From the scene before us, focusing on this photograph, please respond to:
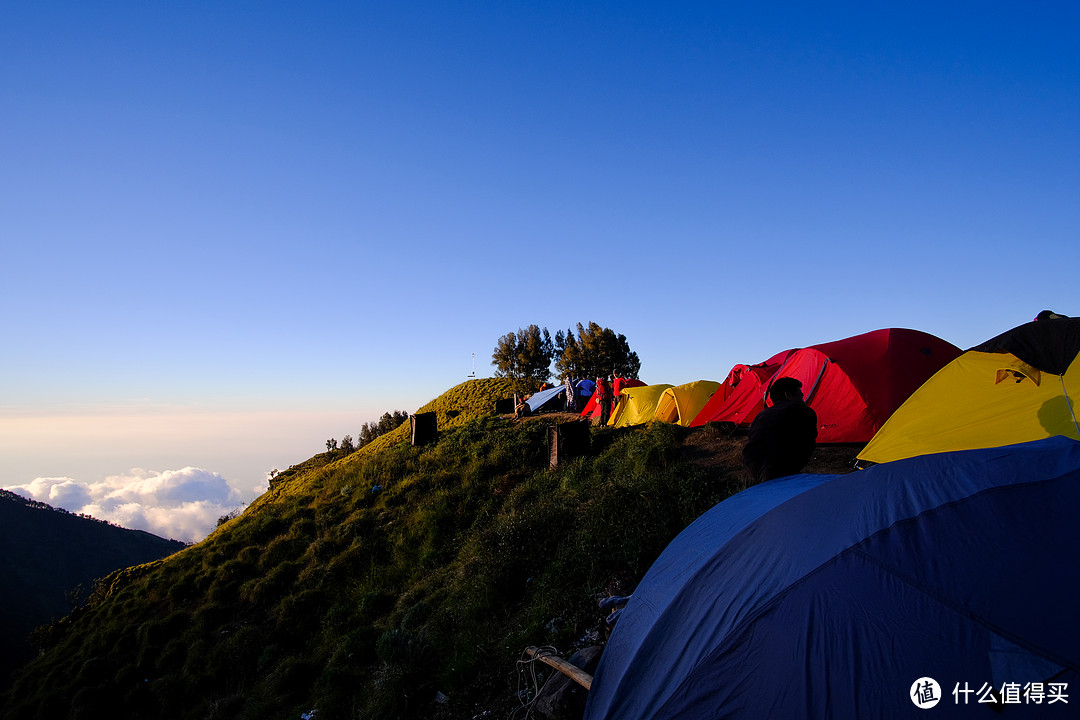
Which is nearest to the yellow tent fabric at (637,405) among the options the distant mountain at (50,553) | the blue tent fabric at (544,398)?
the blue tent fabric at (544,398)

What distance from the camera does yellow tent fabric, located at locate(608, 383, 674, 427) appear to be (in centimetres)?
1875

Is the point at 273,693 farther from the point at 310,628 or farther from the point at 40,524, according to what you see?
the point at 40,524

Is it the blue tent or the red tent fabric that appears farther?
the red tent fabric

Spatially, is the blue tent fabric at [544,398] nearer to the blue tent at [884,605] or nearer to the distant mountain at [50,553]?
the blue tent at [884,605]

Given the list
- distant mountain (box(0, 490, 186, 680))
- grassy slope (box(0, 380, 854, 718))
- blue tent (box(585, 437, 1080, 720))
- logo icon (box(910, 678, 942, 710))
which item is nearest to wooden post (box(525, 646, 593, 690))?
grassy slope (box(0, 380, 854, 718))

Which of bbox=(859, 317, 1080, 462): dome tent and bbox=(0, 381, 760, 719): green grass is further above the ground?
bbox=(859, 317, 1080, 462): dome tent

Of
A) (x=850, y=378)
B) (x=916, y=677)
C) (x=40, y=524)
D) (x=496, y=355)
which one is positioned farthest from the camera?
(x=40, y=524)

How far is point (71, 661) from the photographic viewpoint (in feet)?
49.2

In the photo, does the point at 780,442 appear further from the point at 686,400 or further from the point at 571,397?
the point at 571,397

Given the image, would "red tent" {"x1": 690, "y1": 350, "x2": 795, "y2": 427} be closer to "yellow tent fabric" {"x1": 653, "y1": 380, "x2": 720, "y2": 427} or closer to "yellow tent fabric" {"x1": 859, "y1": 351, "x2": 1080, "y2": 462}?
"yellow tent fabric" {"x1": 653, "y1": 380, "x2": 720, "y2": 427}

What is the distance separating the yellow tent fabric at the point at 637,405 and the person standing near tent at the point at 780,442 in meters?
12.5

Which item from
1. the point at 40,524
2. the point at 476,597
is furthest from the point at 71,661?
the point at 40,524

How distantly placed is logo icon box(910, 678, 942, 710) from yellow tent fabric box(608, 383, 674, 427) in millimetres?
15767

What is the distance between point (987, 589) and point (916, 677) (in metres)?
0.49
